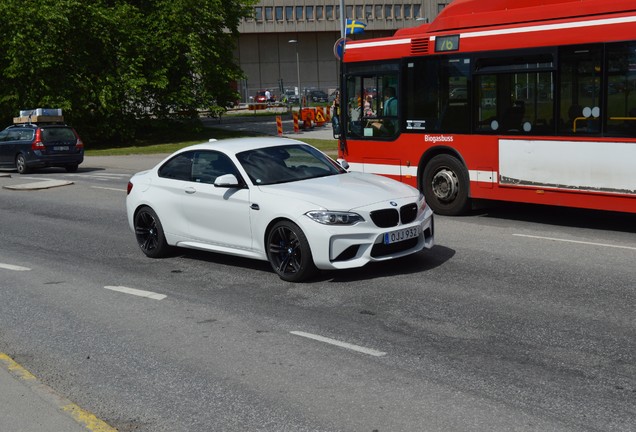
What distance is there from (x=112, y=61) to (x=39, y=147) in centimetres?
1389

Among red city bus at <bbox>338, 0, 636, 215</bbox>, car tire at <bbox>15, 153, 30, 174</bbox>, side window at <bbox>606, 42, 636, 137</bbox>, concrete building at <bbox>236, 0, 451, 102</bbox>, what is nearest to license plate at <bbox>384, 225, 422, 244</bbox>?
red city bus at <bbox>338, 0, 636, 215</bbox>

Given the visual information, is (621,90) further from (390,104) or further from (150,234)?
(150,234)

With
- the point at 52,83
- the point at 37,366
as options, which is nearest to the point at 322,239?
the point at 37,366

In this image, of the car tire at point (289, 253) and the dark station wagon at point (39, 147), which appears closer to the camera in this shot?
the car tire at point (289, 253)

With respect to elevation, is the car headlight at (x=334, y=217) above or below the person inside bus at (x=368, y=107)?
below

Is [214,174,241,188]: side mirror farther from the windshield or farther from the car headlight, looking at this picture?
the car headlight

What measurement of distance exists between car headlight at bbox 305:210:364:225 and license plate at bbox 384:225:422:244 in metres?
0.36

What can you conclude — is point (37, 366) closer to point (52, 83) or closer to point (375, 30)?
point (52, 83)

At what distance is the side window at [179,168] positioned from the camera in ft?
35.1

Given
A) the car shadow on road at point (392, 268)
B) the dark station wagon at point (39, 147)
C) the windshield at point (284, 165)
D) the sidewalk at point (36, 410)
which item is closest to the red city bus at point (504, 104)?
the car shadow on road at point (392, 268)

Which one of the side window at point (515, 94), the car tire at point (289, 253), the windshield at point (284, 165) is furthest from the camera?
the side window at point (515, 94)

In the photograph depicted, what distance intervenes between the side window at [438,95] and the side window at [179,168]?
4937mm

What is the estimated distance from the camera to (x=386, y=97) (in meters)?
15.2

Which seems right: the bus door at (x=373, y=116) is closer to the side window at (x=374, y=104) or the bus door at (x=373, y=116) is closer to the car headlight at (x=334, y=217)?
the side window at (x=374, y=104)
